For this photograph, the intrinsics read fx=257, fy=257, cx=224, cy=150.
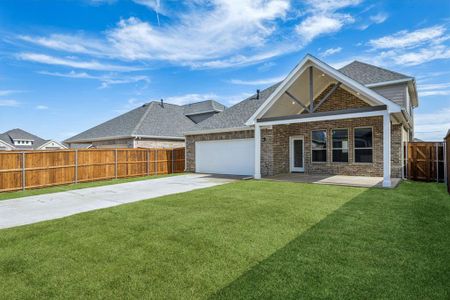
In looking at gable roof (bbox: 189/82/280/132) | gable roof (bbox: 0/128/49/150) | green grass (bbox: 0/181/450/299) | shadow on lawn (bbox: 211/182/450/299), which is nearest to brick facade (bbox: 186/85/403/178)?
gable roof (bbox: 189/82/280/132)

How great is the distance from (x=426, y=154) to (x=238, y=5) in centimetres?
1160

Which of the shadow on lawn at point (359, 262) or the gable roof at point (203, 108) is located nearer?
the shadow on lawn at point (359, 262)

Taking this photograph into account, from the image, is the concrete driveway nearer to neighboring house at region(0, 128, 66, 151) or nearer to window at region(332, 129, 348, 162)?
window at region(332, 129, 348, 162)

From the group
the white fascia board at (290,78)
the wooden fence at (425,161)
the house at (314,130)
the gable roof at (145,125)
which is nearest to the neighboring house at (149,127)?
the gable roof at (145,125)

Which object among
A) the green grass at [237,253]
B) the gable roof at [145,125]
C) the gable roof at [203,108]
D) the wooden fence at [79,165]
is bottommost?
the green grass at [237,253]

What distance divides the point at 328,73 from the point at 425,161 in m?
6.74

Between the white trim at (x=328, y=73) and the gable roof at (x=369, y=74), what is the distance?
17.7 feet

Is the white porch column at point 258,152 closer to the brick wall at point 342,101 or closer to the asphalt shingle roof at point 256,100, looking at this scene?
the asphalt shingle roof at point 256,100

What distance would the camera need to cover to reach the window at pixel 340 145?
1466 cm

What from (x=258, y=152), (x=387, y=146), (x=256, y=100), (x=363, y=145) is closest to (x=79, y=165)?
(x=258, y=152)

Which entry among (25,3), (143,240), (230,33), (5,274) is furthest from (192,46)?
(5,274)

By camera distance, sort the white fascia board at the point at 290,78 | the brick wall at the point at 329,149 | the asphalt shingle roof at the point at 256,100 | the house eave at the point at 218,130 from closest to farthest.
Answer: the white fascia board at the point at 290,78, the brick wall at the point at 329,149, the asphalt shingle roof at the point at 256,100, the house eave at the point at 218,130

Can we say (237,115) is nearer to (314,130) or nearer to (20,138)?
(314,130)

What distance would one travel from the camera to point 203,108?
26750mm
